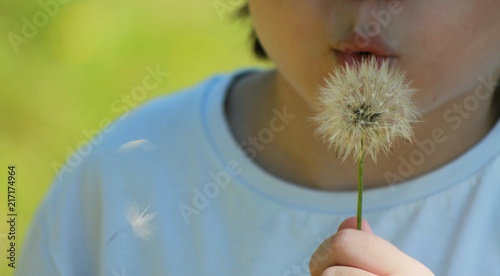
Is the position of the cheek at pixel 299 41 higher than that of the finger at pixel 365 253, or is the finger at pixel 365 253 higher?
the cheek at pixel 299 41

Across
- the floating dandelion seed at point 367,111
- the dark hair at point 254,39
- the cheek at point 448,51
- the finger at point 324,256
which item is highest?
the dark hair at point 254,39

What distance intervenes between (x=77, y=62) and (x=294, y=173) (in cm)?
131

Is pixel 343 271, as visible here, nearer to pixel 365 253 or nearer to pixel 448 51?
pixel 365 253

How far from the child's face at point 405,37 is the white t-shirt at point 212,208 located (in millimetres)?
147

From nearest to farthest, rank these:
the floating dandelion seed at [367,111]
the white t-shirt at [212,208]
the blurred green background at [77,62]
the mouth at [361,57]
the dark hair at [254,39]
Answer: the floating dandelion seed at [367,111], the mouth at [361,57], the white t-shirt at [212,208], the dark hair at [254,39], the blurred green background at [77,62]

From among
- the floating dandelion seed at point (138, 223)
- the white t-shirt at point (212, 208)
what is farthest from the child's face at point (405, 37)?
the floating dandelion seed at point (138, 223)

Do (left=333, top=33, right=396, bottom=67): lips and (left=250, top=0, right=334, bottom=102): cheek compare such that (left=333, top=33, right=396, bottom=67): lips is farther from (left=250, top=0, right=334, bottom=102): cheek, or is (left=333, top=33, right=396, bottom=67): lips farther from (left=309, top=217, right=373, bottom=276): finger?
(left=309, top=217, right=373, bottom=276): finger

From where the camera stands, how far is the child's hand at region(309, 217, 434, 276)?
0.83m

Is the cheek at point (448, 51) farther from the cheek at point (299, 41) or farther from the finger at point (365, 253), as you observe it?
the finger at point (365, 253)

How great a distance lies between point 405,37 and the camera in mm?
915

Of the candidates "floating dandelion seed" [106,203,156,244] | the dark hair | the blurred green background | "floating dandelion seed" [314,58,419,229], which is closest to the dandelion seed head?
"floating dandelion seed" [314,58,419,229]

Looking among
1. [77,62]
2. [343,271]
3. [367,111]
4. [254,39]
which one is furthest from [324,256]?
[77,62]

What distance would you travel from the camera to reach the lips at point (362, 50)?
90 centimetres

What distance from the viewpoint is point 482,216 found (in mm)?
1073
